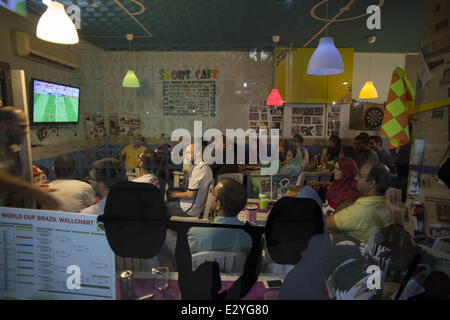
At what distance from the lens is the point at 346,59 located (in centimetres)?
85

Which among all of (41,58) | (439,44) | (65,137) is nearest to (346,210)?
(439,44)

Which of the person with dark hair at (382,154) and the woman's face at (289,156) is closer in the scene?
the person with dark hair at (382,154)

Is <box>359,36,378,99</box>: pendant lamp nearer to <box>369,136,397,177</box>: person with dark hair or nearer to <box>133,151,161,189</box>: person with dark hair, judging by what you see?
<box>369,136,397,177</box>: person with dark hair

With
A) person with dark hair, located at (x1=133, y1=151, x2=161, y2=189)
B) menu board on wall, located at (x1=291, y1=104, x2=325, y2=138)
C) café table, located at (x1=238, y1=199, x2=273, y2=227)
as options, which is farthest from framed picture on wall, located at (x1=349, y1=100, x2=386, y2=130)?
person with dark hair, located at (x1=133, y1=151, x2=161, y2=189)

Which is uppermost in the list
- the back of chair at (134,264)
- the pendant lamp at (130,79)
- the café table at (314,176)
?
the pendant lamp at (130,79)

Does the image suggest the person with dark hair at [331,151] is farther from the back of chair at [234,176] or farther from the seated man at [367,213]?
the back of chair at [234,176]

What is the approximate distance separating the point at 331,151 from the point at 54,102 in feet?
2.83

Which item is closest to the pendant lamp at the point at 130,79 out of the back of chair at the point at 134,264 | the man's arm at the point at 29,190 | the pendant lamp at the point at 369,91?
the man's arm at the point at 29,190

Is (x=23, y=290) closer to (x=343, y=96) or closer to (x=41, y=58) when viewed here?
(x=41, y=58)

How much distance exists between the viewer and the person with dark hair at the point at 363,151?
26.3 inches

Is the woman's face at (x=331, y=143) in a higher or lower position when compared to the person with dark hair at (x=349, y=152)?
higher

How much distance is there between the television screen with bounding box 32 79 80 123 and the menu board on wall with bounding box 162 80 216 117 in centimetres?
26

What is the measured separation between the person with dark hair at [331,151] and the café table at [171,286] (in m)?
0.40
